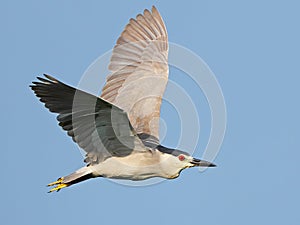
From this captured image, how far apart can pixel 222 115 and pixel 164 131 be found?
1104mm

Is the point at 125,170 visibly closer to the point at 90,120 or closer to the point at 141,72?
the point at 90,120

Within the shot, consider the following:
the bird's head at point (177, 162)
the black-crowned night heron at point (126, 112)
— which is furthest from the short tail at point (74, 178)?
the bird's head at point (177, 162)

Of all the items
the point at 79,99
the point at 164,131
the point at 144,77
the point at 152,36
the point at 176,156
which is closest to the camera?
the point at 79,99

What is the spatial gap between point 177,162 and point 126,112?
1834mm

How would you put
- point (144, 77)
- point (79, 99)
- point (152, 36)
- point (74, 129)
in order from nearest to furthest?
point (79, 99) → point (74, 129) → point (144, 77) → point (152, 36)

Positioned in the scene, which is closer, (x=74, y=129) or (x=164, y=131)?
(x=74, y=129)

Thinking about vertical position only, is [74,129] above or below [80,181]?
above

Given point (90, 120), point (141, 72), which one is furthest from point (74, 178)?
point (141, 72)

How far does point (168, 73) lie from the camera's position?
13.0 metres

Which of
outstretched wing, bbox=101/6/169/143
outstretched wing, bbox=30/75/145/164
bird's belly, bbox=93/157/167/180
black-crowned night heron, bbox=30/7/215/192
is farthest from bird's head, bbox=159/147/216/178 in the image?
outstretched wing, bbox=101/6/169/143

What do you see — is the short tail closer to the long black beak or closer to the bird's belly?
the bird's belly

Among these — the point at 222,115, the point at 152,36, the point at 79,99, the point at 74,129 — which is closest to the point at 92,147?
the point at 74,129

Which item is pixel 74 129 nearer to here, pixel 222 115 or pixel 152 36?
pixel 222 115

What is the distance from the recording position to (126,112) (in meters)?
8.77
